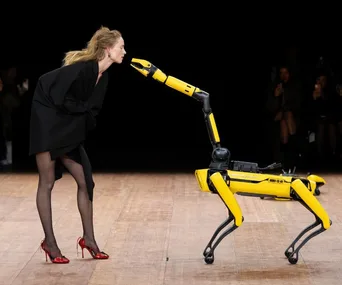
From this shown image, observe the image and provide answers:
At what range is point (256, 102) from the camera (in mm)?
18109

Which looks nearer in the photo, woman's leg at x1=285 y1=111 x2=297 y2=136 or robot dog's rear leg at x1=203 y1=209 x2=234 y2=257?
robot dog's rear leg at x1=203 y1=209 x2=234 y2=257

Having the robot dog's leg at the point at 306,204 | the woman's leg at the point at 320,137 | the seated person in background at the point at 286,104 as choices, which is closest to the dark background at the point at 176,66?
the woman's leg at the point at 320,137

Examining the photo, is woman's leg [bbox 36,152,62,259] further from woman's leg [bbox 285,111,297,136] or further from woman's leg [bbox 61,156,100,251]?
woman's leg [bbox 285,111,297,136]

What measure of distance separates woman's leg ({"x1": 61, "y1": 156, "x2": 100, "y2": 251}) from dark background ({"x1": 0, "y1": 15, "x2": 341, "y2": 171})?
8775 millimetres

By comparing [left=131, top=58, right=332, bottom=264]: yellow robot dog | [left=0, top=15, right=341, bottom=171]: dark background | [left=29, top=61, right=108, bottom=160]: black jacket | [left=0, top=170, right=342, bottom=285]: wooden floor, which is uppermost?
[left=29, top=61, right=108, bottom=160]: black jacket

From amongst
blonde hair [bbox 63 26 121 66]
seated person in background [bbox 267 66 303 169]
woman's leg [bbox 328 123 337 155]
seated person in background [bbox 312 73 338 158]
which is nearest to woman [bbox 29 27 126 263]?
blonde hair [bbox 63 26 121 66]

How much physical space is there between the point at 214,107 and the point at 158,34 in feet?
4.75

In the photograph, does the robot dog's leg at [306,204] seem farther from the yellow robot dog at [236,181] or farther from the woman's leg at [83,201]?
the woman's leg at [83,201]

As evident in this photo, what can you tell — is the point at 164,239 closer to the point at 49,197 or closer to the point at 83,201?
the point at 83,201

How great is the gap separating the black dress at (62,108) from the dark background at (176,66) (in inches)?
350

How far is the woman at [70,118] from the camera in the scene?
6789mm

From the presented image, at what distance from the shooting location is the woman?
6.79 metres

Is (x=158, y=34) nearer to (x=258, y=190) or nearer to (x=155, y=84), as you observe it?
(x=155, y=84)

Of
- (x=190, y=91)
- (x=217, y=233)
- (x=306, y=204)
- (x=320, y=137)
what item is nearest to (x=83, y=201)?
(x=217, y=233)
